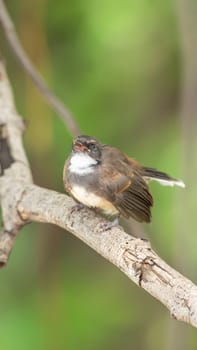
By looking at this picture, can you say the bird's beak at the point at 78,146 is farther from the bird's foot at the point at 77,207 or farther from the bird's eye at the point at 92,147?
the bird's foot at the point at 77,207

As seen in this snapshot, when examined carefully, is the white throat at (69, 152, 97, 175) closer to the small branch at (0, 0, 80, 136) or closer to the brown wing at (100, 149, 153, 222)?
the brown wing at (100, 149, 153, 222)

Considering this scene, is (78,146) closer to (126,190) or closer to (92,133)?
(126,190)

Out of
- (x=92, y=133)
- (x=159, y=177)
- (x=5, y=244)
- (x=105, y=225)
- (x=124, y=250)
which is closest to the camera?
(x=124, y=250)

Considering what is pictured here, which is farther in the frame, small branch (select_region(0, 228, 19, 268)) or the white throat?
the white throat

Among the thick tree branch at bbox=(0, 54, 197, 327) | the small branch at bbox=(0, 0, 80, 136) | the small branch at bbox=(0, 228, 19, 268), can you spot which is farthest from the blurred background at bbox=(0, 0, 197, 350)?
the small branch at bbox=(0, 228, 19, 268)

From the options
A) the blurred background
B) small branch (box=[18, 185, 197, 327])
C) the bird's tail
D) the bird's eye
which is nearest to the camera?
small branch (box=[18, 185, 197, 327])

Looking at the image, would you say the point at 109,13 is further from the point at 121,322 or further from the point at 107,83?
the point at 121,322

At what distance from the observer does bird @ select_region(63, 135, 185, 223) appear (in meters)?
2.51

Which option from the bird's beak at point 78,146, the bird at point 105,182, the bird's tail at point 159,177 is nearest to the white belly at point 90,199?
the bird at point 105,182

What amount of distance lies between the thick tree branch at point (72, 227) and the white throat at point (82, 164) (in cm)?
9

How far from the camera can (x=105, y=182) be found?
8.28 feet

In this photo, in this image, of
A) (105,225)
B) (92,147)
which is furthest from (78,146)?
(105,225)

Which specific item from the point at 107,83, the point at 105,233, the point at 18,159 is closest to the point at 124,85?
the point at 107,83

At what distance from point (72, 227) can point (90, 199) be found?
11cm
